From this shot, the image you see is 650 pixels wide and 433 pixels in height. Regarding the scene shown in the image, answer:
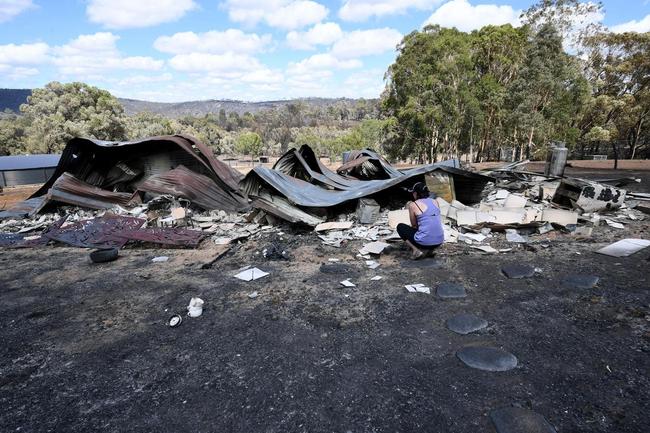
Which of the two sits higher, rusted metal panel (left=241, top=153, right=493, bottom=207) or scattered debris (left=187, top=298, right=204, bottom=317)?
rusted metal panel (left=241, top=153, right=493, bottom=207)

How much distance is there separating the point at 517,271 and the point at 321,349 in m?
2.71

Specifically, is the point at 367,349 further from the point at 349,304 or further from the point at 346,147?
the point at 346,147

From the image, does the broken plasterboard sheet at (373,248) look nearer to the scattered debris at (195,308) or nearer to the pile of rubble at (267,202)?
the pile of rubble at (267,202)

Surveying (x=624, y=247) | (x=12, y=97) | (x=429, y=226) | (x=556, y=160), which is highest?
(x=12, y=97)

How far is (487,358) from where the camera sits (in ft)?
8.30

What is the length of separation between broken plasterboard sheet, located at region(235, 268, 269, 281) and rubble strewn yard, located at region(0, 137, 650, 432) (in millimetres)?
30

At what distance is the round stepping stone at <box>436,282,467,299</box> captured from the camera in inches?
141

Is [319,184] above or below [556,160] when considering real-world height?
below

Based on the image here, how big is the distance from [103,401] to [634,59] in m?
31.9

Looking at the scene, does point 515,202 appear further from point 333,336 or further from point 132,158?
point 132,158

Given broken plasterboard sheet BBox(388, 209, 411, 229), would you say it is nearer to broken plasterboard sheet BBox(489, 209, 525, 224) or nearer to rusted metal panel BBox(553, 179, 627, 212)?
broken plasterboard sheet BBox(489, 209, 525, 224)

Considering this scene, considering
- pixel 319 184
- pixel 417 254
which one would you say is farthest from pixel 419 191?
pixel 319 184

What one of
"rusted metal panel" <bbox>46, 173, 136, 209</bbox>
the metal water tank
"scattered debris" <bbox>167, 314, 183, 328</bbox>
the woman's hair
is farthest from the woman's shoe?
the metal water tank

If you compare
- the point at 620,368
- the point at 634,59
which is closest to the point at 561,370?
the point at 620,368
